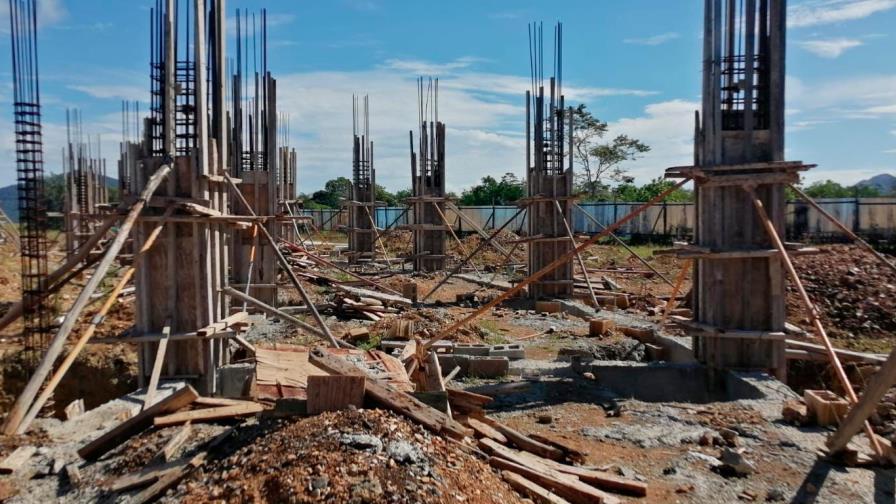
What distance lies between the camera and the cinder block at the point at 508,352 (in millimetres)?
10789

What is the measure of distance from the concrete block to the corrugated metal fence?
12.5 metres

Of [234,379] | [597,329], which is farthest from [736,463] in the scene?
[597,329]

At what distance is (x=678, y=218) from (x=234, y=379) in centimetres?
2850

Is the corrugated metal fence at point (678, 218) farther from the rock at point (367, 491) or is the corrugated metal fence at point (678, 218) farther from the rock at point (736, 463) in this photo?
the rock at point (367, 491)

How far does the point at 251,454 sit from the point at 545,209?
1267 cm

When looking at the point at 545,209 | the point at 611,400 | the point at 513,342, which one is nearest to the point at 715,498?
the point at 611,400

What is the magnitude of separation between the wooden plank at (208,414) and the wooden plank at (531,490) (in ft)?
7.41

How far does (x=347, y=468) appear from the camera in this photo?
15.6 feet

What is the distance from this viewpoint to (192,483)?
515cm

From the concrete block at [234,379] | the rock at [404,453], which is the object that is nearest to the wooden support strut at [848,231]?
the rock at [404,453]

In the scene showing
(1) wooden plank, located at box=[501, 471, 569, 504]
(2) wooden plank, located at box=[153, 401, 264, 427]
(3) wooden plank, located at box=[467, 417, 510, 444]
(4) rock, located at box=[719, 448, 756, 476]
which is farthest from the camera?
(3) wooden plank, located at box=[467, 417, 510, 444]

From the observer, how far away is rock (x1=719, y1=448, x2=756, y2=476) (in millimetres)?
6039

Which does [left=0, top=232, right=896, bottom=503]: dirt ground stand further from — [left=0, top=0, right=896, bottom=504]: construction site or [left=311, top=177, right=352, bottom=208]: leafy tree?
[left=311, top=177, right=352, bottom=208]: leafy tree

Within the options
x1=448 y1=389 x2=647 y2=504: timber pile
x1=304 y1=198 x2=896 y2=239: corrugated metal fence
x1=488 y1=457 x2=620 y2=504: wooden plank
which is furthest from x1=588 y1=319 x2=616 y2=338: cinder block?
x1=304 y1=198 x2=896 y2=239: corrugated metal fence
